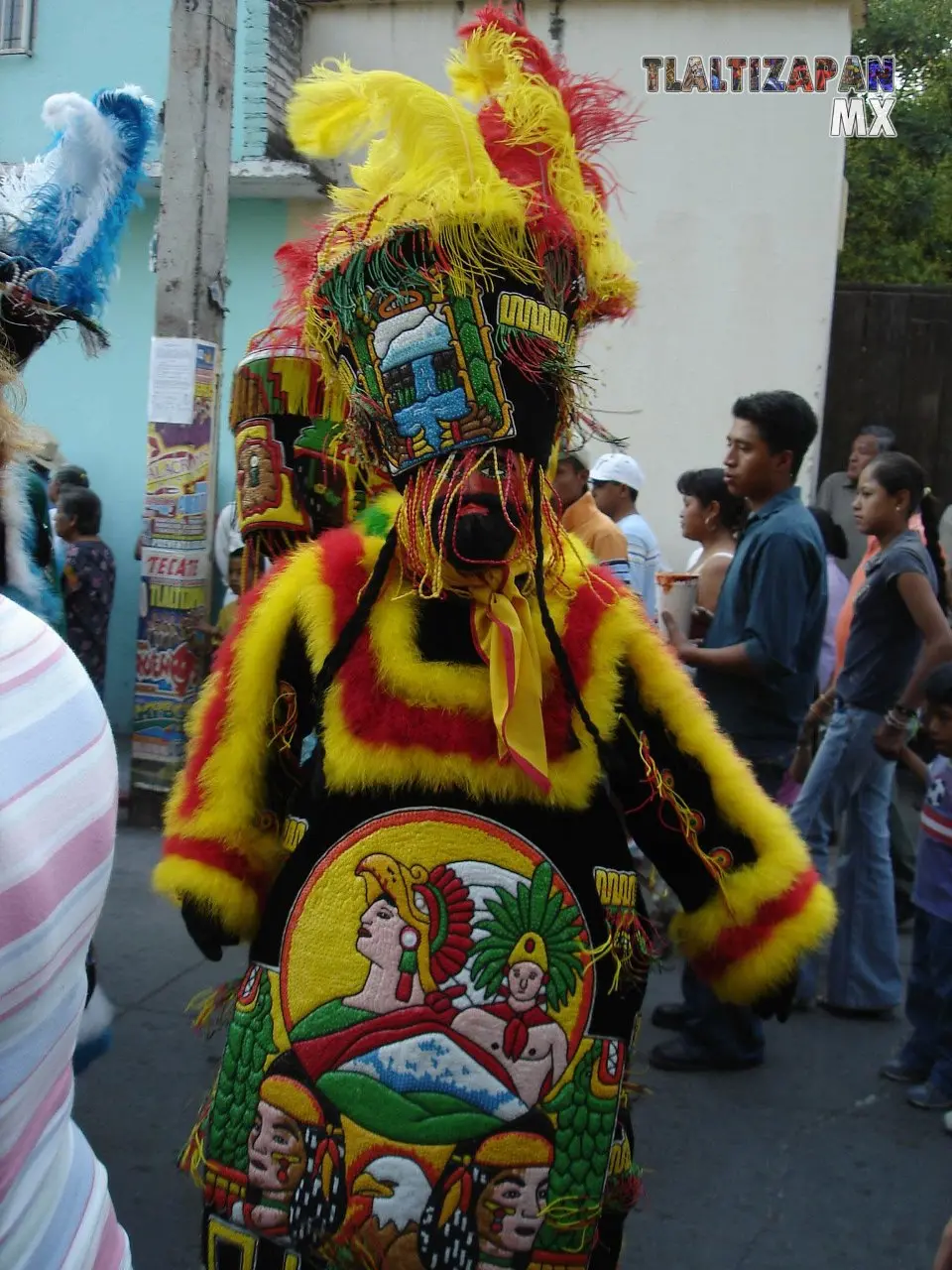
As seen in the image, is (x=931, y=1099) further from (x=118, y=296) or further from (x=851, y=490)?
(x=118, y=296)

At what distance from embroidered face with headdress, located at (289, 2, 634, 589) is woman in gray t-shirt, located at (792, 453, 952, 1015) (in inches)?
97.1

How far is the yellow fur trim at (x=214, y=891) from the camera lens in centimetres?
217

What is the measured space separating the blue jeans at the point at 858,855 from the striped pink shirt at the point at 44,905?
358 cm

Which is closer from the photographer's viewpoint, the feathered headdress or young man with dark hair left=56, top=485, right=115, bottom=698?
the feathered headdress

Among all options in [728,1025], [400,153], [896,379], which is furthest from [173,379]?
[896,379]

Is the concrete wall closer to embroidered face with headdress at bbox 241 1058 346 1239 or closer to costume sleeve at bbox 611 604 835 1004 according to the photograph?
costume sleeve at bbox 611 604 835 1004

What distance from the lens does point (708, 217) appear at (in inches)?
316

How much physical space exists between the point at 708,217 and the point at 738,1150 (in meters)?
6.00

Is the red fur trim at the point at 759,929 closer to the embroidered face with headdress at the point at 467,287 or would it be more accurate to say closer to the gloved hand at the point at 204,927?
the embroidered face with headdress at the point at 467,287

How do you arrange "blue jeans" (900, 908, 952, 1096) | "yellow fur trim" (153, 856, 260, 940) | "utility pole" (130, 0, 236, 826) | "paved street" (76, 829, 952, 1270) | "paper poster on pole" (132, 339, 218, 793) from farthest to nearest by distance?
"paper poster on pole" (132, 339, 218, 793), "utility pole" (130, 0, 236, 826), "blue jeans" (900, 908, 952, 1096), "paved street" (76, 829, 952, 1270), "yellow fur trim" (153, 856, 260, 940)

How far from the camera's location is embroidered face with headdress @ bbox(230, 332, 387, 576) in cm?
306

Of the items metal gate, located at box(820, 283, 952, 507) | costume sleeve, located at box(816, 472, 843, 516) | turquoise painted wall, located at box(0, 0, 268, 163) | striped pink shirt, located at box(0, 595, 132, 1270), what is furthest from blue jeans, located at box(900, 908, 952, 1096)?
turquoise painted wall, located at box(0, 0, 268, 163)

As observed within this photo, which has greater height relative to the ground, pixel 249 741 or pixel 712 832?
pixel 249 741

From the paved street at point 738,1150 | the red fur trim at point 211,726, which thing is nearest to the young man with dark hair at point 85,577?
the paved street at point 738,1150
